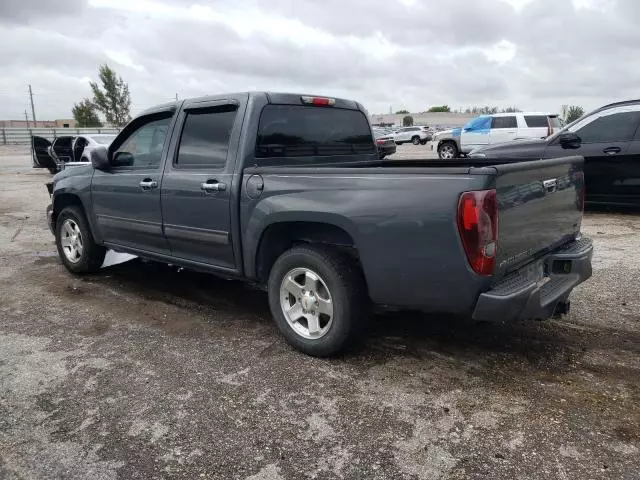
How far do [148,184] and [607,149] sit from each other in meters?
6.85

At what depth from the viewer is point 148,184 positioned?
185 inches

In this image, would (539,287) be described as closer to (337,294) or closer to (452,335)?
(452,335)

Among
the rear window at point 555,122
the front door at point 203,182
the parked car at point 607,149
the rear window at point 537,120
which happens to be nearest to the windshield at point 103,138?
the parked car at point 607,149

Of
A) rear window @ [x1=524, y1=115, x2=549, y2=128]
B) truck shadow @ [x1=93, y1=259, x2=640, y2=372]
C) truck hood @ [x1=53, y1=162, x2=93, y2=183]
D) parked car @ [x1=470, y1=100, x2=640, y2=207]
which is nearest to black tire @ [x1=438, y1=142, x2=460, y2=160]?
rear window @ [x1=524, y1=115, x2=549, y2=128]

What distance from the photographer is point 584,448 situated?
8.75 ft

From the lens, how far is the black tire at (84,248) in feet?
18.8

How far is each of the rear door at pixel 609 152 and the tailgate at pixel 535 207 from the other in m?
4.85

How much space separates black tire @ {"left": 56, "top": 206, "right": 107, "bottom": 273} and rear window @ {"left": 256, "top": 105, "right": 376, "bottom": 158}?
2565 mm

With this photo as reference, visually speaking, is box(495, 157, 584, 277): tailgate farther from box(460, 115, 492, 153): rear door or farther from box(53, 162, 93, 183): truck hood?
box(460, 115, 492, 153): rear door

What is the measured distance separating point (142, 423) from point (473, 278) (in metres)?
1.94

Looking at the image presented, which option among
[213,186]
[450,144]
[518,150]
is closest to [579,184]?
[213,186]

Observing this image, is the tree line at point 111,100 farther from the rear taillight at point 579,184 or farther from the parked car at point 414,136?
the rear taillight at point 579,184

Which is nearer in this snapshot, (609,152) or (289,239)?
(289,239)

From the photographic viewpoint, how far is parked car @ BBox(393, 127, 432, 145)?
42.5m
